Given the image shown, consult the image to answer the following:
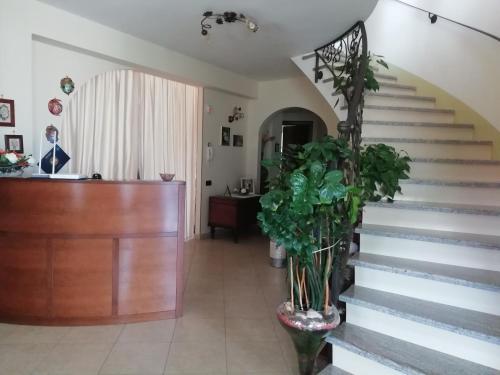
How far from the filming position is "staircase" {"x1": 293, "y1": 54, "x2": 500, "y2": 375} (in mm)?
1854

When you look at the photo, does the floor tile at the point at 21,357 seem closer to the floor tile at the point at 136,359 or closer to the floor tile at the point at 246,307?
the floor tile at the point at 136,359

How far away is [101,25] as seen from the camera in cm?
379

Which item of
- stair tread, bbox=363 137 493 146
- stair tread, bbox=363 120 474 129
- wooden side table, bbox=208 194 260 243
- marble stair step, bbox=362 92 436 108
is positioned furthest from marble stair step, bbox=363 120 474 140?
wooden side table, bbox=208 194 260 243

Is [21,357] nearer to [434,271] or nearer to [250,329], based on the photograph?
[250,329]

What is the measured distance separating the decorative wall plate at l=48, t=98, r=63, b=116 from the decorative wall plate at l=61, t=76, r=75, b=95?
142mm

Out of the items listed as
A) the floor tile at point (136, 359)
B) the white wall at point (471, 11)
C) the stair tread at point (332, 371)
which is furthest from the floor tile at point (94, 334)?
the white wall at point (471, 11)

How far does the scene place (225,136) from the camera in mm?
6137

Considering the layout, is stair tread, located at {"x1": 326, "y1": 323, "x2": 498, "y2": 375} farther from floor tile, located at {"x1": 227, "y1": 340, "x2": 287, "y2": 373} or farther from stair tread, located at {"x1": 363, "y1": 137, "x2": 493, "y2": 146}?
stair tread, located at {"x1": 363, "y1": 137, "x2": 493, "y2": 146}

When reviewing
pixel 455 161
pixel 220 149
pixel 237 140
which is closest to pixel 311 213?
pixel 455 161

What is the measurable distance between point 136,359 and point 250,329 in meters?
0.94

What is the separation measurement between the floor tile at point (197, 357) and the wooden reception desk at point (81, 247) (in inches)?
23.4

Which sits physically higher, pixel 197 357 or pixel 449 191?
pixel 449 191

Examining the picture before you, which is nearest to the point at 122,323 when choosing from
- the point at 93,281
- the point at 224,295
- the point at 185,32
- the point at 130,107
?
the point at 93,281

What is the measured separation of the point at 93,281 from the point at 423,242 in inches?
103
